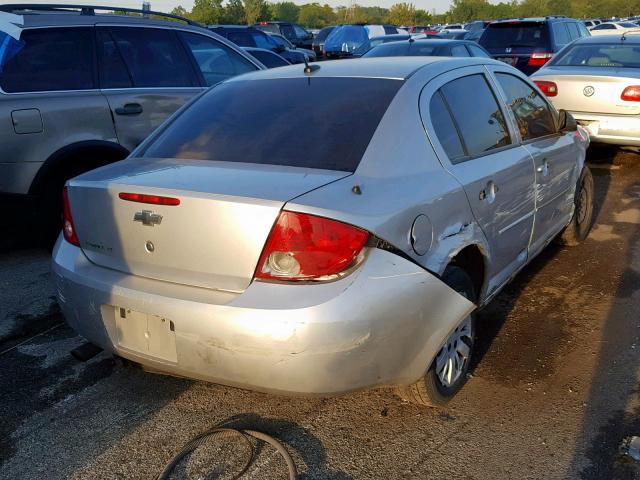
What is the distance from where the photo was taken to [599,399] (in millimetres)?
3178

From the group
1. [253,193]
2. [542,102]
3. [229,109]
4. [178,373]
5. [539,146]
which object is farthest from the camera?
[542,102]

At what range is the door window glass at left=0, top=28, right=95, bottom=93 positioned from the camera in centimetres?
471

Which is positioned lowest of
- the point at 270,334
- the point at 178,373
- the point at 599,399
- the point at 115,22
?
the point at 599,399

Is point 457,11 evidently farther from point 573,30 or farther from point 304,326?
point 304,326

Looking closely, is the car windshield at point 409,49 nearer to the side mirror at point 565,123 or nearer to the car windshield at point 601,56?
the car windshield at point 601,56

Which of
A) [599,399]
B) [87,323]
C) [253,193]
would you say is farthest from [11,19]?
[599,399]

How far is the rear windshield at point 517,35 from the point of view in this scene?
13.0 meters

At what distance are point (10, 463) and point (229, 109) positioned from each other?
6.29ft

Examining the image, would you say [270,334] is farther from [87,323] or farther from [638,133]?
[638,133]

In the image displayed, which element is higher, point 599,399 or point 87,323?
point 87,323

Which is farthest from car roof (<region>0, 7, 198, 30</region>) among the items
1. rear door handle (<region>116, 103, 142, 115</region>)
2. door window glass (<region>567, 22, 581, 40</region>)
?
door window glass (<region>567, 22, 581, 40</region>)

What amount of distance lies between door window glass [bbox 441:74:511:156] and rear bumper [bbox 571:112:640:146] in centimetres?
429

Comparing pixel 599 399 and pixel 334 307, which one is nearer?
pixel 334 307

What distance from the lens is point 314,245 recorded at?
2.45 meters
